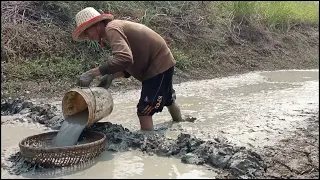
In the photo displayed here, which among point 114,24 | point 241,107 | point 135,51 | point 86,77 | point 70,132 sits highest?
point 114,24

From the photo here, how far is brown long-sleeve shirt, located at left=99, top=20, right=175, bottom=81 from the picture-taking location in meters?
4.14

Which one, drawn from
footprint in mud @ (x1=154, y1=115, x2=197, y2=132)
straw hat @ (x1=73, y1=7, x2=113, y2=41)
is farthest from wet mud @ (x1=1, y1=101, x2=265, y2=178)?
straw hat @ (x1=73, y1=7, x2=113, y2=41)

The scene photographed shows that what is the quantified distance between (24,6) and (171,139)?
15.8 feet

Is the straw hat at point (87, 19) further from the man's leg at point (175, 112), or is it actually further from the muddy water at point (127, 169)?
the man's leg at point (175, 112)

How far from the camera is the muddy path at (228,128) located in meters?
3.89

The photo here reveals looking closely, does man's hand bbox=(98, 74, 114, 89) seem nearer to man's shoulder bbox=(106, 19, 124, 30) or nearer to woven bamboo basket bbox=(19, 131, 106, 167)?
man's shoulder bbox=(106, 19, 124, 30)

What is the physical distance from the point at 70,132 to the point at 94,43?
404 centimetres

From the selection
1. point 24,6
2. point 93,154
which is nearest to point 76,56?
point 24,6

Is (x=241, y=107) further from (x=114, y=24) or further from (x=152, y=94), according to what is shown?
(x=114, y=24)

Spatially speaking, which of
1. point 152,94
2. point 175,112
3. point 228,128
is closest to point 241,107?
point 228,128

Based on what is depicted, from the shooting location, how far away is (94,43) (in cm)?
796

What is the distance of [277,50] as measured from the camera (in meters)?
10.8

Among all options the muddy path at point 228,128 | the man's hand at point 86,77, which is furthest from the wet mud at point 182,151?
the man's hand at point 86,77

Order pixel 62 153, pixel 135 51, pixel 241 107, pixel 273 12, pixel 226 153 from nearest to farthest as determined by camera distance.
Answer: pixel 62 153
pixel 226 153
pixel 135 51
pixel 241 107
pixel 273 12
